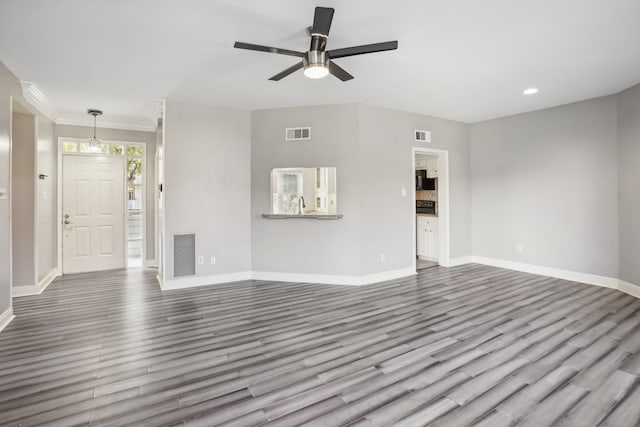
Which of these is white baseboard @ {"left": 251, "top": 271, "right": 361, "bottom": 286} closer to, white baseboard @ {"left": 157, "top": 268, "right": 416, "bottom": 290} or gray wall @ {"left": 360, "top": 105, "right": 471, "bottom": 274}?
white baseboard @ {"left": 157, "top": 268, "right": 416, "bottom": 290}

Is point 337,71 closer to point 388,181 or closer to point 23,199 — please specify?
point 388,181

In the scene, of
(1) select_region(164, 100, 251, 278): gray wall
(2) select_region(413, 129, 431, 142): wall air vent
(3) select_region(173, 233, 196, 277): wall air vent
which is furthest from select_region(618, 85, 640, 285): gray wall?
(3) select_region(173, 233, 196, 277): wall air vent

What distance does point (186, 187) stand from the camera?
4.76m

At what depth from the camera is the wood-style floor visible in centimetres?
196

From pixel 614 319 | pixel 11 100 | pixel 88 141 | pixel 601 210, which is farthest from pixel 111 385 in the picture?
pixel 601 210

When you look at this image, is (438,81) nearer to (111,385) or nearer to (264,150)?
(264,150)

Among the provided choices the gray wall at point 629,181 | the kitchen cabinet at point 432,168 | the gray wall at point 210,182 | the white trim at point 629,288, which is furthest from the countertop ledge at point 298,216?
the white trim at point 629,288

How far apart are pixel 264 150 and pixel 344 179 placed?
4.49ft

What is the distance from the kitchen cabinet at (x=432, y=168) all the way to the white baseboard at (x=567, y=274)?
179 centimetres

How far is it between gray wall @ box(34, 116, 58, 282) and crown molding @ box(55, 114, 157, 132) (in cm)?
26

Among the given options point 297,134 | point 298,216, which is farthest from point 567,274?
point 297,134

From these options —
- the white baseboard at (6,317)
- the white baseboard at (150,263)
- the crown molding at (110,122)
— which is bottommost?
the white baseboard at (6,317)

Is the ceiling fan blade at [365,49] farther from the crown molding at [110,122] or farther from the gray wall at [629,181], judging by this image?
the crown molding at [110,122]

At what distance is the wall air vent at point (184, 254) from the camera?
474 cm
